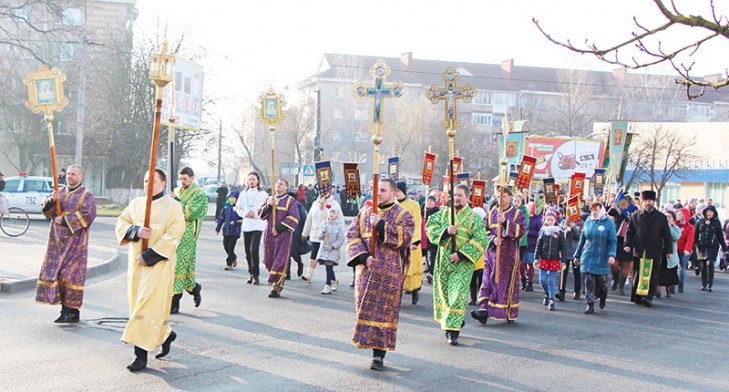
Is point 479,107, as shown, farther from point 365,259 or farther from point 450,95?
point 365,259

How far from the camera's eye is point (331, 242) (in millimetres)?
13414

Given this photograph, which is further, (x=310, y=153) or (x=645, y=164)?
(x=310, y=153)

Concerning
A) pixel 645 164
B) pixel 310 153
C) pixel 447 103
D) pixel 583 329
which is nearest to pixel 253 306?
pixel 447 103

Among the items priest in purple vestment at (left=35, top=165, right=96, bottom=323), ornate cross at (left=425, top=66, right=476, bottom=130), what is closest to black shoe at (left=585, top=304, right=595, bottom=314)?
ornate cross at (left=425, top=66, right=476, bottom=130)

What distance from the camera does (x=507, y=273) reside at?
35.0 feet

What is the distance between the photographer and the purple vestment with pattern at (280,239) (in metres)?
12.0

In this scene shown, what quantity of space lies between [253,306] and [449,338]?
328 centimetres

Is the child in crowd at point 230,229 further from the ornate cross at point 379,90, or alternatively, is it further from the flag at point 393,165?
the ornate cross at point 379,90

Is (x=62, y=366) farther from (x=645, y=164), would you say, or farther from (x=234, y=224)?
(x=645, y=164)

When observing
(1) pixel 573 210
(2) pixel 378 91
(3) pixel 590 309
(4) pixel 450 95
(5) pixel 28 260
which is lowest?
(3) pixel 590 309

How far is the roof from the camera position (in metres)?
74.8

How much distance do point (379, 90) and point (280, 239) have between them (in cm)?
412

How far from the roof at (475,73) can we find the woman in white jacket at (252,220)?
57350 mm

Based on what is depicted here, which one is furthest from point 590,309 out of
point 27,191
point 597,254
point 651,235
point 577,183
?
point 27,191
